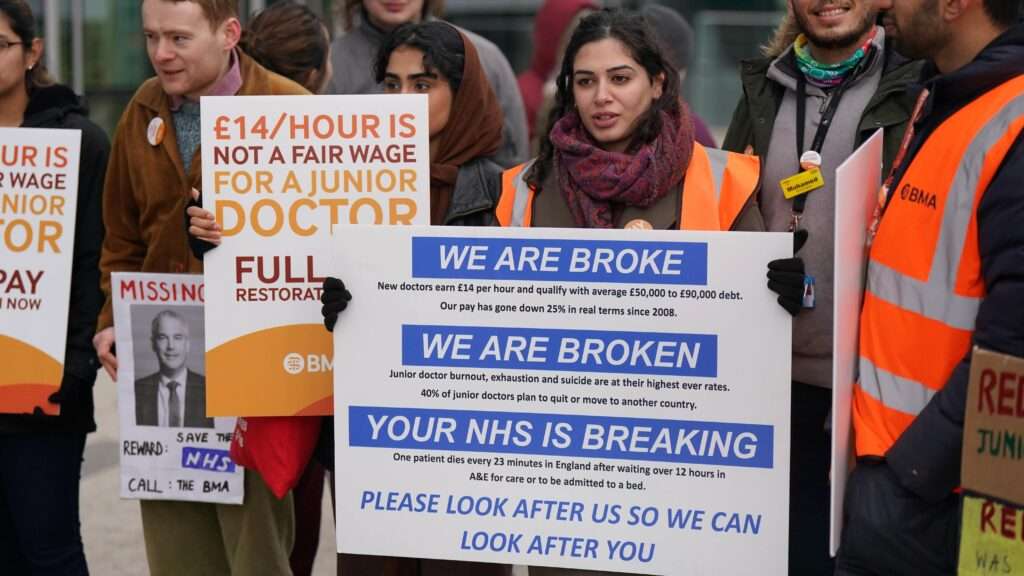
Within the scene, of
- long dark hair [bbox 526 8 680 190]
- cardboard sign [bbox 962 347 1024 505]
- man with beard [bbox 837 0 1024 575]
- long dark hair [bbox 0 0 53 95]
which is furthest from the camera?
long dark hair [bbox 0 0 53 95]

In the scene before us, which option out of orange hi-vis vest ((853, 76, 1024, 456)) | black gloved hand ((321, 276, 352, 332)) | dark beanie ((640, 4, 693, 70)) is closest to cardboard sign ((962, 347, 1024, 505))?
orange hi-vis vest ((853, 76, 1024, 456))

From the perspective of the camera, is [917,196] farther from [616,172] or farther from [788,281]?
[616,172]

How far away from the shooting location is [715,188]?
375 centimetres

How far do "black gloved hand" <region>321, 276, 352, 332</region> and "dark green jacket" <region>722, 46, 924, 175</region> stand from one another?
3.78ft

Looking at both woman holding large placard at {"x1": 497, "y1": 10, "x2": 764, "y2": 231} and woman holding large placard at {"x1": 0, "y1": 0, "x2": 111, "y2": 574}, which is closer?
woman holding large placard at {"x1": 497, "y1": 10, "x2": 764, "y2": 231}

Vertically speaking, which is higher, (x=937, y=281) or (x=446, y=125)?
(x=446, y=125)

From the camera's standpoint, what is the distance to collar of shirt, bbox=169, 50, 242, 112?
4367 mm

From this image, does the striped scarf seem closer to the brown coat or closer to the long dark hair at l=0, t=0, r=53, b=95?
the brown coat

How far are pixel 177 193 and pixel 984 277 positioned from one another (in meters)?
2.39

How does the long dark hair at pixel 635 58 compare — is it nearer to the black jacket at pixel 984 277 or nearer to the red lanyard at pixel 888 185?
the red lanyard at pixel 888 185

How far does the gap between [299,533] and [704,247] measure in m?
2.52

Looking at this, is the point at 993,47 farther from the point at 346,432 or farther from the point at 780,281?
the point at 346,432

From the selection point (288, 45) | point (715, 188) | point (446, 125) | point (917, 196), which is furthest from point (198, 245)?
point (917, 196)

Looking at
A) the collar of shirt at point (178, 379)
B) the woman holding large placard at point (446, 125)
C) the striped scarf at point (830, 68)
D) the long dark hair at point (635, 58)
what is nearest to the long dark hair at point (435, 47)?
the woman holding large placard at point (446, 125)
